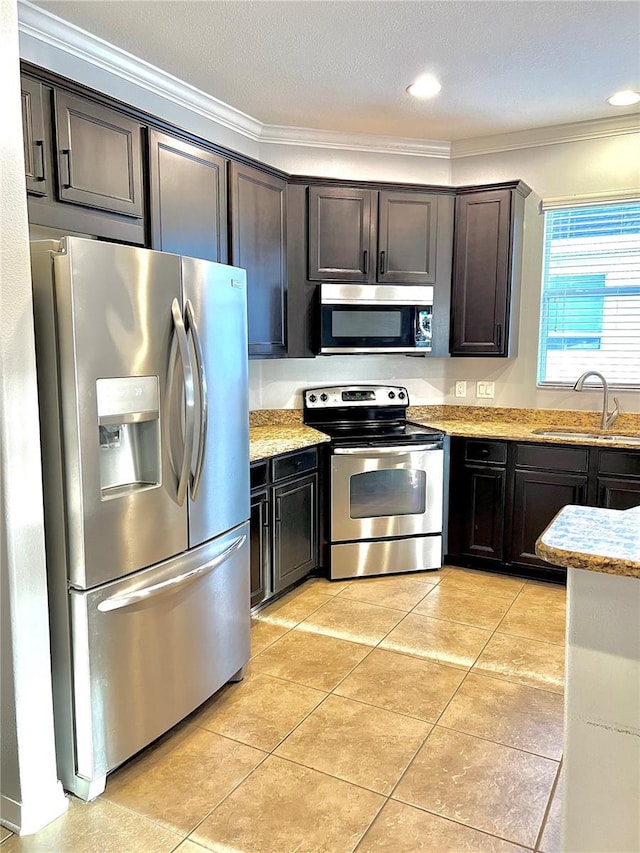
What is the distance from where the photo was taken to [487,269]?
3.93m

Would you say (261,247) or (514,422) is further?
(514,422)

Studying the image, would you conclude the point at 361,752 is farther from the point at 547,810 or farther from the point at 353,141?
the point at 353,141

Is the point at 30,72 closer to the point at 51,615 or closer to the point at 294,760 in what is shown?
the point at 51,615

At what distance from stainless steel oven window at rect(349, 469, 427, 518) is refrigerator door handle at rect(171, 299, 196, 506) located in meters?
1.64

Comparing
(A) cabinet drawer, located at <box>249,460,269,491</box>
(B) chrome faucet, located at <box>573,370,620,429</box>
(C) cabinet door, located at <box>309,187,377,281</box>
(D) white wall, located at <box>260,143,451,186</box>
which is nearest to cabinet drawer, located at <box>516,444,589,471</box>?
(B) chrome faucet, located at <box>573,370,620,429</box>

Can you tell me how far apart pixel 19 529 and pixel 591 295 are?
11.7 feet

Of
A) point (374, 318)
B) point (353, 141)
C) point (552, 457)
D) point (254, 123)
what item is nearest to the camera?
point (552, 457)

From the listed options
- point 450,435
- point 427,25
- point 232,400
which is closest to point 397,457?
point 450,435

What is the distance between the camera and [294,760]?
2.13 m

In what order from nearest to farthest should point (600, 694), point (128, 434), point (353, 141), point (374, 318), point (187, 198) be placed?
point (600, 694)
point (128, 434)
point (187, 198)
point (374, 318)
point (353, 141)

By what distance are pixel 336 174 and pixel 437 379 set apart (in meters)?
1.55

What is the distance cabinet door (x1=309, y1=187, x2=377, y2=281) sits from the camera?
3748 millimetres

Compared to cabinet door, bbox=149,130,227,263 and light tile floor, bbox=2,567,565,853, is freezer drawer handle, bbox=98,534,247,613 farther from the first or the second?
cabinet door, bbox=149,130,227,263

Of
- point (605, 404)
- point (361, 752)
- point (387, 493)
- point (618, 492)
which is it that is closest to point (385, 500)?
point (387, 493)
